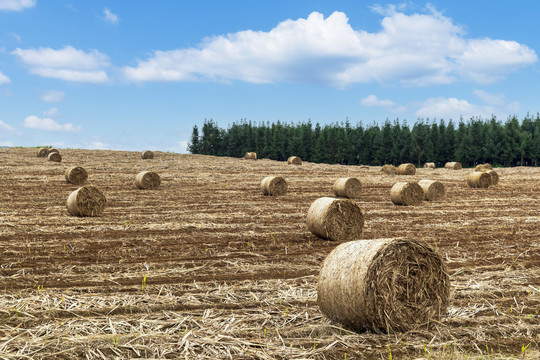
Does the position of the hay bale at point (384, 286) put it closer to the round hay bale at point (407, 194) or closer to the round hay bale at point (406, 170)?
the round hay bale at point (407, 194)

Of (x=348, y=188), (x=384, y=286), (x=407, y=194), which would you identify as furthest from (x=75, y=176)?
(x=384, y=286)

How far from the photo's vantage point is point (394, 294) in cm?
633

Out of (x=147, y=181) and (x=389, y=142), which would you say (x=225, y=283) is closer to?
(x=147, y=181)

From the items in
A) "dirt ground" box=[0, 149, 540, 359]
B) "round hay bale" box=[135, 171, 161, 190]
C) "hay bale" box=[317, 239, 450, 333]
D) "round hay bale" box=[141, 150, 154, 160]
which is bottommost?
"dirt ground" box=[0, 149, 540, 359]

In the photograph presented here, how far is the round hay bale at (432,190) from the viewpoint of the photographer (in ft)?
70.6

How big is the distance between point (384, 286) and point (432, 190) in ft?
54.0

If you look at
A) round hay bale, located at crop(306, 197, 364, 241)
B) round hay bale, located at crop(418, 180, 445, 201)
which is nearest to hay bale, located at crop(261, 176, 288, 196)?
round hay bale, located at crop(418, 180, 445, 201)

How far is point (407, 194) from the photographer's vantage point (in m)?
20.0

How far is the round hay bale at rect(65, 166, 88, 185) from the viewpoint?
89.7 ft

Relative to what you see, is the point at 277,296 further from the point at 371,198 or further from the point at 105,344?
the point at 371,198

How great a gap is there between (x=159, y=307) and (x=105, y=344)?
133 cm

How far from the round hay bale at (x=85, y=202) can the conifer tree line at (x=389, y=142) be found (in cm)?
7612

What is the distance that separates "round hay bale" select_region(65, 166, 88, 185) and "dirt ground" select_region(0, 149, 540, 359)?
803cm

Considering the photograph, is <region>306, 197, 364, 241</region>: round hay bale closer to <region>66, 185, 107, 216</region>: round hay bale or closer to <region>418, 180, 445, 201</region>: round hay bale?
<region>66, 185, 107, 216</region>: round hay bale
